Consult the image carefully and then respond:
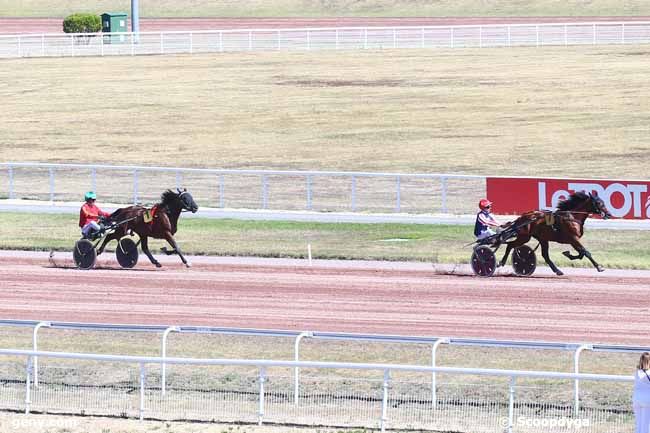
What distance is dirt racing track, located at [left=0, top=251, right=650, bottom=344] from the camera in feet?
59.4

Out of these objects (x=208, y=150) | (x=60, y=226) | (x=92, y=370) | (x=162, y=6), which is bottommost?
(x=92, y=370)

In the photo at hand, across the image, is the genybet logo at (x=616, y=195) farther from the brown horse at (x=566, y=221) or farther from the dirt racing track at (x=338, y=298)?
the brown horse at (x=566, y=221)

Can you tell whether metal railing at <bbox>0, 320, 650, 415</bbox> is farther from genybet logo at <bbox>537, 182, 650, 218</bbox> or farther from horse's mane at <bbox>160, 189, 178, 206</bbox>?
genybet logo at <bbox>537, 182, 650, 218</bbox>

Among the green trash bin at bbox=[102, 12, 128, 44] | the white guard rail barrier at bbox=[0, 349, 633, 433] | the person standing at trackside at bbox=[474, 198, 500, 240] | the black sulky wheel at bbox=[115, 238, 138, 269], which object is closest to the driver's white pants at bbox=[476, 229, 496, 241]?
the person standing at trackside at bbox=[474, 198, 500, 240]

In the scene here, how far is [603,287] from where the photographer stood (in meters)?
20.7

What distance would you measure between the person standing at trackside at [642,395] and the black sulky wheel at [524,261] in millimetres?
10218

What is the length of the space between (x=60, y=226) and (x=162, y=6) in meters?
54.5

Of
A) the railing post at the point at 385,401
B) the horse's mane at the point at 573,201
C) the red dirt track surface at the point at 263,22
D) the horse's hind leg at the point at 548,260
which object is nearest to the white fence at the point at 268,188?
the horse's hind leg at the point at 548,260

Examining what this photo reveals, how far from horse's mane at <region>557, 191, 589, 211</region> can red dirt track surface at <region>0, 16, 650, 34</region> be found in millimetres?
48838

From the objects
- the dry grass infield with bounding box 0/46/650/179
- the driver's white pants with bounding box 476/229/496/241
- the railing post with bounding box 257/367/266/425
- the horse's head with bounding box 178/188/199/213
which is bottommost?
the railing post with bounding box 257/367/266/425

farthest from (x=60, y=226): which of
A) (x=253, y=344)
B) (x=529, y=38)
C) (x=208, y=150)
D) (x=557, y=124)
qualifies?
(x=529, y=38)

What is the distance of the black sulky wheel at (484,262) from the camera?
70.0 feet

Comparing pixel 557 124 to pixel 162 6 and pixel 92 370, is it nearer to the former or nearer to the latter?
pixel 92 370

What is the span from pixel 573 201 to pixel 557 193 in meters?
6.51
